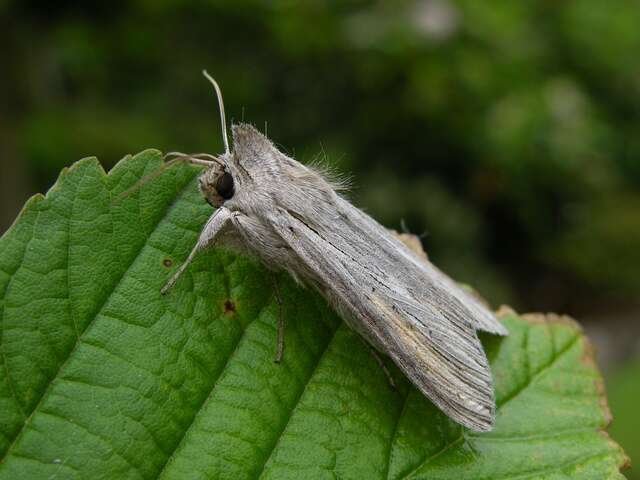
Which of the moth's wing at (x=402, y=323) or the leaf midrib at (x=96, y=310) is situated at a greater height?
the moth's wing at (x=402, y=323)

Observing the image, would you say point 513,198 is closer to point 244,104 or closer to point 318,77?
point 318,77

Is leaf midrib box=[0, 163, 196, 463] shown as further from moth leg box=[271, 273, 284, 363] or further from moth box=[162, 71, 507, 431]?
moth leg box=[271, 273, 284, 363]

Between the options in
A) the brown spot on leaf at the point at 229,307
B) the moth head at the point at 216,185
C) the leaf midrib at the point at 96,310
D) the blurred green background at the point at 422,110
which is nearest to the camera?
→ the leaf midrib at the point at 96,310

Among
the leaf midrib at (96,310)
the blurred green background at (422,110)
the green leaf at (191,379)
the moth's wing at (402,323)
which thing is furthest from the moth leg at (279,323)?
the blurred green background at (422,110)

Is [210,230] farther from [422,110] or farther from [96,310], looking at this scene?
[422,110]

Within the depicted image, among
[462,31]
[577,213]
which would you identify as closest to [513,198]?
[577,213]

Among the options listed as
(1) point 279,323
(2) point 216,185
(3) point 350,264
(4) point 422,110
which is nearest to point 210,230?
(2) point 216,185

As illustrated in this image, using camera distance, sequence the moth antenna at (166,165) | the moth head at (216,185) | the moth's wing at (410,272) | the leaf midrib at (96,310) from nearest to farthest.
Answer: the leaf midrib at (96,310) → the moth antenna at (166,165) → the moth head at (216,185) → the moth's wing at (410,272)

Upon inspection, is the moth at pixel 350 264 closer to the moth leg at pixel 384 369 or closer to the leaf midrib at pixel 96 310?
the moth leg at pixel 384 369
